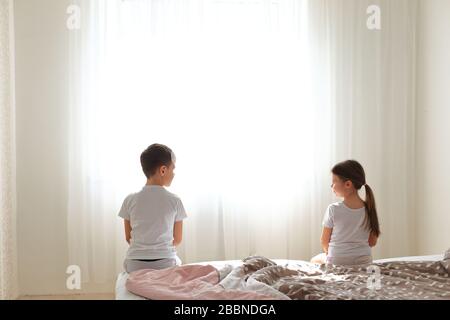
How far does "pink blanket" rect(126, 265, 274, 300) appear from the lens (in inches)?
82.0

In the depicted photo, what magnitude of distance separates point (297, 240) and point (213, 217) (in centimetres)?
60

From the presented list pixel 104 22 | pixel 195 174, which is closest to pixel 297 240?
pixel 195 174

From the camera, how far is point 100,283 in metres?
4.04

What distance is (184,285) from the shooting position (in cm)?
223

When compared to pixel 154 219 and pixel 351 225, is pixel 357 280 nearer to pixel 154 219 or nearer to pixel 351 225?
pixel 351 225

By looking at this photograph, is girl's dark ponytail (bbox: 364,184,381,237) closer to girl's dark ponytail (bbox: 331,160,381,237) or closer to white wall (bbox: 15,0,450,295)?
girl's dark ponytail (bbox: 331,160,381,237)

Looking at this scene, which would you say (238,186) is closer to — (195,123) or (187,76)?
(195,123)

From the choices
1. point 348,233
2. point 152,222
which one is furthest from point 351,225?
point 152,222

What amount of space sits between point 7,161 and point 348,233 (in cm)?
217

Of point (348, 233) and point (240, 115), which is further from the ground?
point (240, 115)

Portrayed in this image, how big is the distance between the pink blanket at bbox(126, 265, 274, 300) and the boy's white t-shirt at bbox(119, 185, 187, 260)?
273mm

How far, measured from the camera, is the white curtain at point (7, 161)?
3.68 meters

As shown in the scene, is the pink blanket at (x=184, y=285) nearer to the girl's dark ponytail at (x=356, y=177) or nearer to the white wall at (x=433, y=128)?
the girl's dark ponytail at (x=356, y=177)

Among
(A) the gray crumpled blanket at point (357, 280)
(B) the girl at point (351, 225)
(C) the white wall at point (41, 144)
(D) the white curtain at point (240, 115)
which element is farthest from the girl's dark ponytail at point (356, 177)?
(C) the white wall at point (41, 144)
